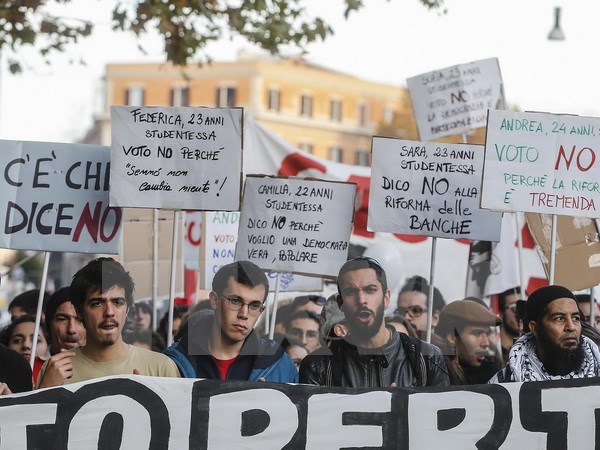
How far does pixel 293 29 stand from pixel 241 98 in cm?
6013

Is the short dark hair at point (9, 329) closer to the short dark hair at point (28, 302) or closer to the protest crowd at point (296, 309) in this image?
the protest crowd at point (296, 309)

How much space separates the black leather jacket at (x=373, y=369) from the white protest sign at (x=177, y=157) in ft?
4.66

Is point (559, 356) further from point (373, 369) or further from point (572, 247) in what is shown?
point (572, 247)

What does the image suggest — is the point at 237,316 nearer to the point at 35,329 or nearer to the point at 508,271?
the point at 35,329

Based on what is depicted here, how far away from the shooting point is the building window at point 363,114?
255 ft

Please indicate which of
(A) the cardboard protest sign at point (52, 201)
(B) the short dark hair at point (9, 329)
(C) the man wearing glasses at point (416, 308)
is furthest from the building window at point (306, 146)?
(A) the cardboard protest sign at point (52, 201)

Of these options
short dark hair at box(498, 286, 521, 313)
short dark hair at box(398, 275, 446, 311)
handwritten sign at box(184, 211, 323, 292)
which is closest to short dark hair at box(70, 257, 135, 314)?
short dark hair at box(398, 275, 446, 311)

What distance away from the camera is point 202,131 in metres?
6.83

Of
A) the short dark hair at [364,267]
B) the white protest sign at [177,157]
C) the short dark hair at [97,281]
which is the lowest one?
the short dark hair at [97,281]

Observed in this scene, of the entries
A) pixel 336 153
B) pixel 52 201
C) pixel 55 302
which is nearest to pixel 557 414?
pixel 55 302

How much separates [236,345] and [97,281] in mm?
643

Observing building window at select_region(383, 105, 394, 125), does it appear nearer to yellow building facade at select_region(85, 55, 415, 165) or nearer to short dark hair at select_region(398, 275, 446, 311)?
yellow building facade at select_region(85, 55, 415, 165)

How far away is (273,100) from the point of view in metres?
73.3

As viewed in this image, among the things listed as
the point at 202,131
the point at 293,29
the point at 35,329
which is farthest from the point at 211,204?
the point at 293,29
